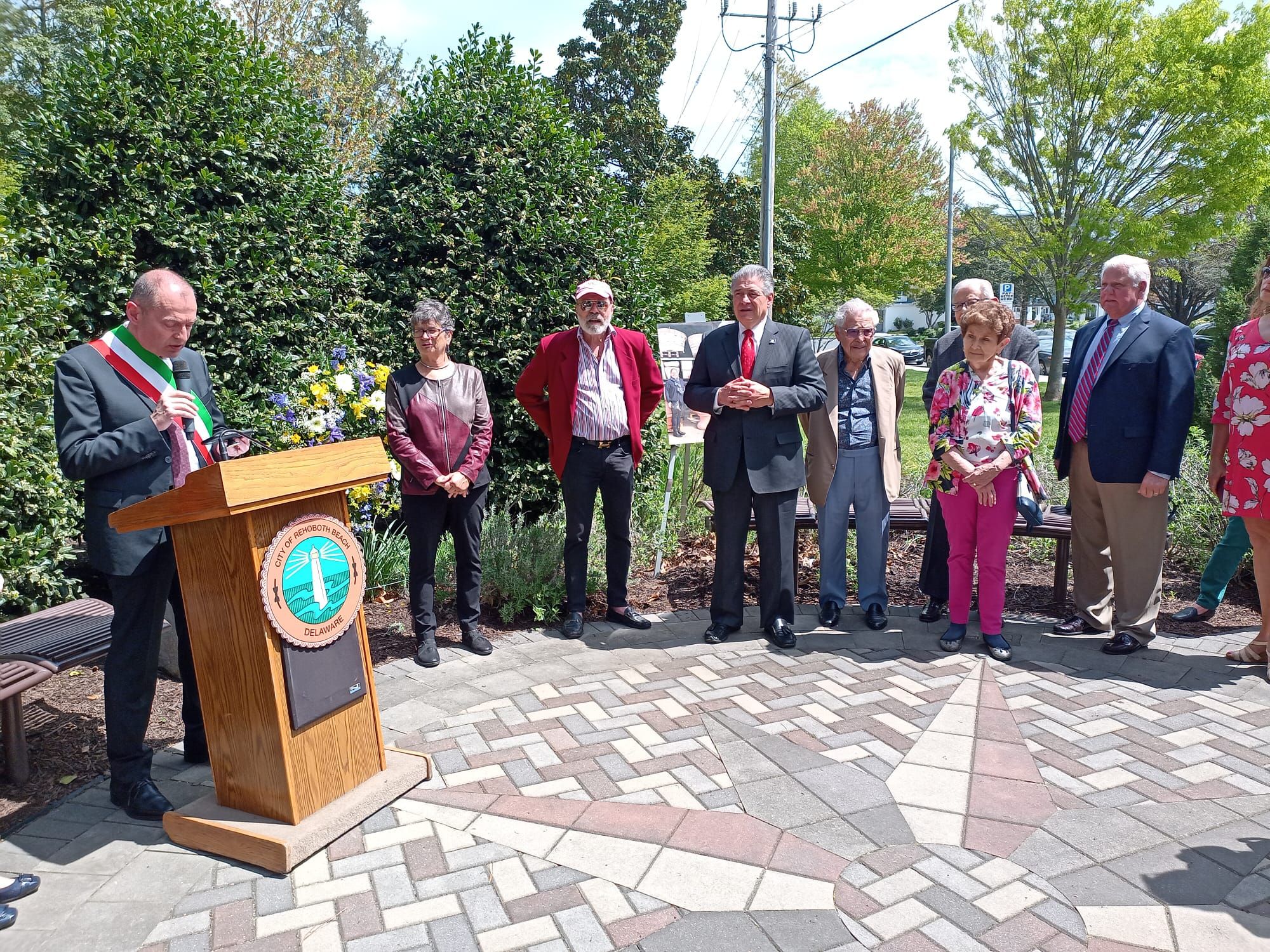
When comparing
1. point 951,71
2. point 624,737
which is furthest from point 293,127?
point 951,71

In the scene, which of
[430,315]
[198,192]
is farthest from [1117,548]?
[198,192]

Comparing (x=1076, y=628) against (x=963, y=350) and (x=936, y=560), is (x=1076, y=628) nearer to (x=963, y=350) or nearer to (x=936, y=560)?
(x=936, y=560)

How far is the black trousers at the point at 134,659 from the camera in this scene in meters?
3.21

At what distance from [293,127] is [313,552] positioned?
399 centimetres

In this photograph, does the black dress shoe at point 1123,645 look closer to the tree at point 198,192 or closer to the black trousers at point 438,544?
the black trousers at point 438,544

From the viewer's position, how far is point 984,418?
15.8 feet

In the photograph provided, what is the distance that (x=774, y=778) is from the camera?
3.49m

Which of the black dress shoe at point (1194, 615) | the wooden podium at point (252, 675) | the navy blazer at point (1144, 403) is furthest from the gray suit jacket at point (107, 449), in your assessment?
the black dress shoe at point (1194, 615)

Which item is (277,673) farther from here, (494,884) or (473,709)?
(473,709)

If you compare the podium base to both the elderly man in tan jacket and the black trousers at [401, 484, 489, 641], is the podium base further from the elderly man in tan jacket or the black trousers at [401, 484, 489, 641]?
the elderly man in tan jacket

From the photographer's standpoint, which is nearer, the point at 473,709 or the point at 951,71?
the point at 473,709

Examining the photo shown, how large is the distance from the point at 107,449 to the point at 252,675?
0.92 meters

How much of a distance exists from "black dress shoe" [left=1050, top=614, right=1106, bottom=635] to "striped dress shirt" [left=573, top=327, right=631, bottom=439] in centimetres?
285

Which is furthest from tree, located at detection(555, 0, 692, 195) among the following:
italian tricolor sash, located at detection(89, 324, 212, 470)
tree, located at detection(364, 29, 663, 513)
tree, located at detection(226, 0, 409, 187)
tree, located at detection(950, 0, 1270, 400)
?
italian tricolor sash, located at detection(89, 324, 212, 470)
